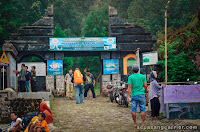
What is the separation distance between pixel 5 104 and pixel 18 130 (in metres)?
2.65

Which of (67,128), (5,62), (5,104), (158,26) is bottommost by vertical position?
(67,128)

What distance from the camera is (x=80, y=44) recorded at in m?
19.7

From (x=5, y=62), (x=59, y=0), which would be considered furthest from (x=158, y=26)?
(x=5, y=62)

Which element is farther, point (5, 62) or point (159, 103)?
point (5, 62)

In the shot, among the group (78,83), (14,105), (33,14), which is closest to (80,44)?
(78,83)

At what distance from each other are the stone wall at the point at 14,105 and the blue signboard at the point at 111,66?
11547mm

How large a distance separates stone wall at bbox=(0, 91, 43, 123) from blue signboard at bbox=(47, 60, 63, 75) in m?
10.9

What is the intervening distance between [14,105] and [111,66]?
11990 millimetres

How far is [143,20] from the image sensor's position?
119ft

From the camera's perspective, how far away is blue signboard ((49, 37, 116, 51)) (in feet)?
64.4

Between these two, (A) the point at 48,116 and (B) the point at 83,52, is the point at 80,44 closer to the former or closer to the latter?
(B) the point at 83,52

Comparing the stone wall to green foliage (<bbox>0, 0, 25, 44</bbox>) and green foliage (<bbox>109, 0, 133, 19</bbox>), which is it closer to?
green foliage (<bbox>0, 0, 25, 44</bbox>)

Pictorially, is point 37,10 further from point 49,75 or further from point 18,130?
point 18,130

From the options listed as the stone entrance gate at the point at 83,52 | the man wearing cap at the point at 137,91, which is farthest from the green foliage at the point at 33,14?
the man wearing cap at the point at 137,91
